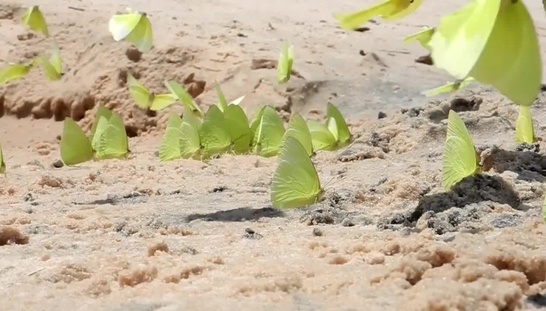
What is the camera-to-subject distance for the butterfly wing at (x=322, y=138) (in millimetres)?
2900

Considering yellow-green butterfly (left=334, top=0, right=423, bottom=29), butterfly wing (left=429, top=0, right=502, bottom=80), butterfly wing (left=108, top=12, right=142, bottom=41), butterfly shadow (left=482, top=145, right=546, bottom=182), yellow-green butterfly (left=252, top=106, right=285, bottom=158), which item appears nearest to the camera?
butterfly wing (left=429, top=0, right=502, bottom=80)

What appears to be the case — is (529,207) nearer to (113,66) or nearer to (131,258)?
(131,258)

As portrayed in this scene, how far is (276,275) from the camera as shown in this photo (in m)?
1.00

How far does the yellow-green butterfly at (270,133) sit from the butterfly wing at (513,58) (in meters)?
2.32

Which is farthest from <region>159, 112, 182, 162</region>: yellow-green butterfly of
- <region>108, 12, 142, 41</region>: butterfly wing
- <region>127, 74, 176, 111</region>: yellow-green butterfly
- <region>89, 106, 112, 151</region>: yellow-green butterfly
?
<region>127, 74, 176, 111</region>: yellow-green butterfly

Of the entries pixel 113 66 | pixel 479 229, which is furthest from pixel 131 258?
pixel 113 66

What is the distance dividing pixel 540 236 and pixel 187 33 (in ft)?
13.4

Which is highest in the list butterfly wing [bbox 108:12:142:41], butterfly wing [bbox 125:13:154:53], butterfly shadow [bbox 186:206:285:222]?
butterfly wing [bbox 108:12:142:41]

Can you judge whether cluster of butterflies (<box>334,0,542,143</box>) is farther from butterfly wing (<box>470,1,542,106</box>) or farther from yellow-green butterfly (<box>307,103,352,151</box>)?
yellow-green butterfly (<box>307,103,352,151</box>)

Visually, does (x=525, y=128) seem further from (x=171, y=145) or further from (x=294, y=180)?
(x=171, y=145)

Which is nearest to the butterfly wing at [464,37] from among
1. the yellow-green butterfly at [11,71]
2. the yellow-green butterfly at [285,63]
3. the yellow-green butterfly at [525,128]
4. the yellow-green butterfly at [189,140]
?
the yellow-green butterfly at [525,128]

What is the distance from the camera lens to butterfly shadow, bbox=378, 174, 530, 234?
1.31 m

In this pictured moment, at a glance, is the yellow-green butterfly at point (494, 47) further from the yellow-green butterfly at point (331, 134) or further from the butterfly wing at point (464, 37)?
the yellow-green butterfly at point (331, 134)

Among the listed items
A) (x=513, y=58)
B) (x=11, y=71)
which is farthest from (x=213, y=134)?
(x=513, y=58)
